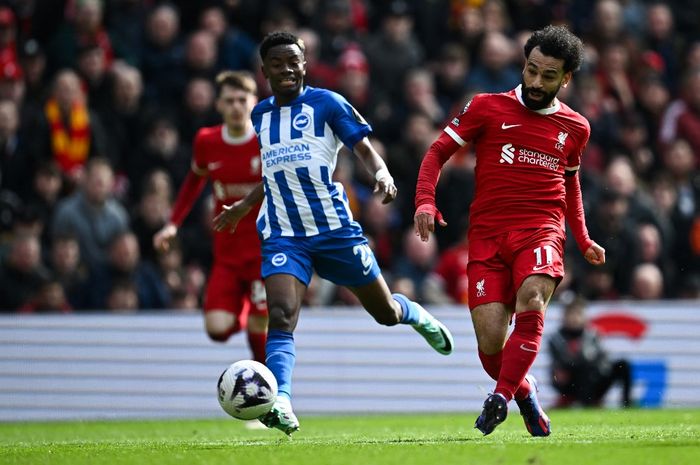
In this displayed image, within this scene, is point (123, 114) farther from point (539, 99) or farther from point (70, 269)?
point (539, 99)

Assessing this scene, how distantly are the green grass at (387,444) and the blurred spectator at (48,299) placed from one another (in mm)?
2807

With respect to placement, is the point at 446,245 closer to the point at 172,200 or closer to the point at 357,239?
the point at 172,200

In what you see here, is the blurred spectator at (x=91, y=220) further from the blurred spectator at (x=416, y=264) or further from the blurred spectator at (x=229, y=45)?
the blurred spectator at (x=416, y=264)

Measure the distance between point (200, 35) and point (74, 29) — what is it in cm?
170

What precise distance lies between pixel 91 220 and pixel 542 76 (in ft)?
26.5

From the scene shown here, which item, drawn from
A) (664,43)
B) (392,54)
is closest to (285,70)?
(392,54)

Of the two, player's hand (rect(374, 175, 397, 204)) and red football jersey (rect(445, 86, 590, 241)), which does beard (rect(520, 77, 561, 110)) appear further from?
player's hand (rect(374, 175, 397, 204))

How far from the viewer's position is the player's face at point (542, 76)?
8430 millimetres

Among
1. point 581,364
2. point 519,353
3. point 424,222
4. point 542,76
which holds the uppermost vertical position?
point 542,76

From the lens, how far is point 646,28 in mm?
18859

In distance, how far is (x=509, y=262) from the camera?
853 cm

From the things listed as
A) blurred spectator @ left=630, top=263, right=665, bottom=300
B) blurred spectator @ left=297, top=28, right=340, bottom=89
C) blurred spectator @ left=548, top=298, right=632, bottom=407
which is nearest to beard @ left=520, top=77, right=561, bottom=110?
blurred spectator @ left=548, top=298, right=632, bottom=407

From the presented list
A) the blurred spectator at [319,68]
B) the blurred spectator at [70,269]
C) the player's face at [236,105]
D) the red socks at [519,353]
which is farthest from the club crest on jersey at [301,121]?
the blurred spectator at [319,68]

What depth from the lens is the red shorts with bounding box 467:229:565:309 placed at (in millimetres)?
8320
